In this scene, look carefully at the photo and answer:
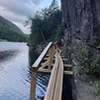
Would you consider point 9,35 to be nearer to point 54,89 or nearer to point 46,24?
point 46,24

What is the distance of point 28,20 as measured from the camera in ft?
172

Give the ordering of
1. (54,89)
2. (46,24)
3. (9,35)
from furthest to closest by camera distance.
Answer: (9,35) < (46,24) < (54,89)

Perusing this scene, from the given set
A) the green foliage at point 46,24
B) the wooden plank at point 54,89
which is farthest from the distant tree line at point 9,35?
the wooden plank at point 54,89

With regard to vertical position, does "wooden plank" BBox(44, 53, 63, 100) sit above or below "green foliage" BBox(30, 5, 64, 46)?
below

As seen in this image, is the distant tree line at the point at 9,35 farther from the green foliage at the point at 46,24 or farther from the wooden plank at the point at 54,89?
the wooden plank at the point at 54,89

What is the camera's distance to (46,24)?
47000mm

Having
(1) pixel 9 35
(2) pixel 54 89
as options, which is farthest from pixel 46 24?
(1) pixel 9 35

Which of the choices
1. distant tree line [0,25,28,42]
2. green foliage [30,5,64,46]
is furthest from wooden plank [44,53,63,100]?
distant tree line [0,25,28,42]

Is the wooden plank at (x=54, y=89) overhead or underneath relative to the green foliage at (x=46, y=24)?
underneath

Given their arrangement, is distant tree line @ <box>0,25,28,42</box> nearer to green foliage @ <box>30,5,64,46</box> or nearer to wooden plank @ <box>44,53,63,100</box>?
green foliage @ <box>30,5,64,46</box>

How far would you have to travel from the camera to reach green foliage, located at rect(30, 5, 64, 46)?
46.1 metres

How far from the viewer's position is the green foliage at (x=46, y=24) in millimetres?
46062

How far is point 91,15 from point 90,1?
1.94 feet

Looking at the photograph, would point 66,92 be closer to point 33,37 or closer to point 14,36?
point 33,37
